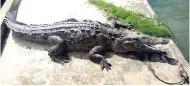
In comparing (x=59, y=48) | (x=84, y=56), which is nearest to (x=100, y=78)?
(x=84, y=56)

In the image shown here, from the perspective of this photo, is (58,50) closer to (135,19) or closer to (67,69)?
(67,69)

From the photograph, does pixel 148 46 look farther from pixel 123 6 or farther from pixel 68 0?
pixel 68 0

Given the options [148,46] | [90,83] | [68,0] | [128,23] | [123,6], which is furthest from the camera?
[68,0]

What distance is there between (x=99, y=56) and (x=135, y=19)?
1.65 m

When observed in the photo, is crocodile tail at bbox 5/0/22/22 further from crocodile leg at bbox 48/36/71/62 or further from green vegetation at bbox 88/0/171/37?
green vegetation at bbox 88/0/171/37

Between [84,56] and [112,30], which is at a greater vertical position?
[112,30]

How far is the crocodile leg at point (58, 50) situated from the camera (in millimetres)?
5480

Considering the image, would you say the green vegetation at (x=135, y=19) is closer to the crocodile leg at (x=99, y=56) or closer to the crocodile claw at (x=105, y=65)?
the crocodile leg at (x=99, y=56)

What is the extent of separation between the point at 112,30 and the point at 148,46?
2.39ft

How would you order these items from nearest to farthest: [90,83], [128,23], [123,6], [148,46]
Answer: [90,83], [148,46], [128,23], [123,6]

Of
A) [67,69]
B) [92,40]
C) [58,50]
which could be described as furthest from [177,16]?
[67,69]

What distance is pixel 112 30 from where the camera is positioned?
5.53m

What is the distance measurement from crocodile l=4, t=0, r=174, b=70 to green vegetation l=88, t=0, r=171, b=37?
0.63 metres

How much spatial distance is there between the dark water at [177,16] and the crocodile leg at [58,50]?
2803 millimetres
